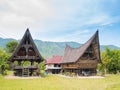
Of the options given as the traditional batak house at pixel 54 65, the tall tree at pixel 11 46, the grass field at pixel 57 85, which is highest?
the tall tree at pixel 11 46

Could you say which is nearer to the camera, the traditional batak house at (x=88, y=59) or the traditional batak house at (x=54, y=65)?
the traditional batak house at (x=88, y=59)

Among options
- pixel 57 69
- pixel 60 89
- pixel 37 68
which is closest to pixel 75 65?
pixel 37 68

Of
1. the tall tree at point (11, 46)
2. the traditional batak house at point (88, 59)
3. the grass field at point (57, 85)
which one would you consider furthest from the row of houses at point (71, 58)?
the tall tree at point (11, 46)

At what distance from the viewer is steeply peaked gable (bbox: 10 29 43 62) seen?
36.5 meters

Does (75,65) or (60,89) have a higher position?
(75,65)

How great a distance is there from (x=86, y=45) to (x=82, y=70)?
5.54m

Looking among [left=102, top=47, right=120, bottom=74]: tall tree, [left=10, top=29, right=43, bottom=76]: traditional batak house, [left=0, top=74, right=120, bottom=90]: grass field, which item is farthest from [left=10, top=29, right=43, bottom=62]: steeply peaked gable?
[left=102, top=47, right=120, bottom=74]: tall tree

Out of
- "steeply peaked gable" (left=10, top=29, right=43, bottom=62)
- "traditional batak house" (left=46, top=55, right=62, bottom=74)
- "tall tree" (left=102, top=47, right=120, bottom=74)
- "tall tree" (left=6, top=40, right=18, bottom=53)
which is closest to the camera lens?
"steeply peaked gable" (left=10, top=29, right=43, bottom=62)

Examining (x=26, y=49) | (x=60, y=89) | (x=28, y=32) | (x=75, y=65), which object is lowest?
(x=60, y=89)

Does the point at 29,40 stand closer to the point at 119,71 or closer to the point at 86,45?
the point at 86,45

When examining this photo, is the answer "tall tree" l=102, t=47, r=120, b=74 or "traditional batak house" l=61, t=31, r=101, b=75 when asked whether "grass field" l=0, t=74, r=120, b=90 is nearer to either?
"traditional batak house" l=61, t=31, r=101, b=75

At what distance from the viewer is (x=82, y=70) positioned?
1751 inches

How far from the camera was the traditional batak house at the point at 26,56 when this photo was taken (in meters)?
36.5

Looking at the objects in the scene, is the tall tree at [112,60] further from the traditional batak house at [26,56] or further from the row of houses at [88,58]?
the traditional batak house at [26,56]
